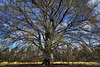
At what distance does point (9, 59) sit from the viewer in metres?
8.47

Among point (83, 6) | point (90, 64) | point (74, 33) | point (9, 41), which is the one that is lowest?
point (90, 64)

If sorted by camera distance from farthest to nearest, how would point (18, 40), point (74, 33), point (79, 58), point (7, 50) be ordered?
1. point (74, 33)
2. point (18, 40)
3. point (7, 50)
4. point (79, 58)

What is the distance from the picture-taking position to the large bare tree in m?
8.66

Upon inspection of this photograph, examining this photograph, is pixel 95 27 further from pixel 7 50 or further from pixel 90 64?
pixel 7 50

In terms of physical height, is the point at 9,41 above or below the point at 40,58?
above

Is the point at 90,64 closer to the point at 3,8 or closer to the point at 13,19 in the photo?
the point at 13,19

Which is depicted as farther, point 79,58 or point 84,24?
point 84,24

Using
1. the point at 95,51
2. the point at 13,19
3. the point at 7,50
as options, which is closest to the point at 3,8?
the point at 13,19

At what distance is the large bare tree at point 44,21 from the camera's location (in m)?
8.66

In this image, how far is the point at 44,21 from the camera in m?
10.0

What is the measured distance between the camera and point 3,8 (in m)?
9.22

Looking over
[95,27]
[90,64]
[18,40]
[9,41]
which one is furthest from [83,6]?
[9,41]

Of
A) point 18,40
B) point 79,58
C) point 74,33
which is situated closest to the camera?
point 79,58

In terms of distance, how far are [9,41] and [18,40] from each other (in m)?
0.85
